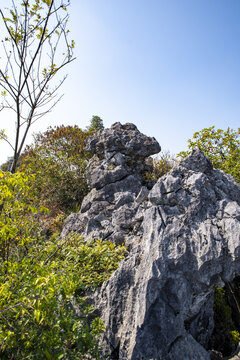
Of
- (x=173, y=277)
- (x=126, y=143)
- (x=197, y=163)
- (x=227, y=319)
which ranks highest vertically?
(x=126, y=143)

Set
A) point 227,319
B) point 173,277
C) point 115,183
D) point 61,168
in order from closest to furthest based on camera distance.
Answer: point 173,277
point 227,319
point 115,183
point 61,168

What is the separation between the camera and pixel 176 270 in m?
4.16

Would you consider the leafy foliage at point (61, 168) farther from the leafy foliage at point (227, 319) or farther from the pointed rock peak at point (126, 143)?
the leafy foliage at point (227, 319)

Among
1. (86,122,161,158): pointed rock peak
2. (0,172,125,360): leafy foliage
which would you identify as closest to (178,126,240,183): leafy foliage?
(86,122,161,158): pointed rock peak

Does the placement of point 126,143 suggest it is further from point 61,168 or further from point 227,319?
point 227,319

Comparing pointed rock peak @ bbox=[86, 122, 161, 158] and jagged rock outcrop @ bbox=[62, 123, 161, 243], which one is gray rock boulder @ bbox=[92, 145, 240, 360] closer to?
jagged rock outcrop @ bbox=[62, 123, 161, 243]

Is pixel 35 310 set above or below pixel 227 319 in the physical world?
below

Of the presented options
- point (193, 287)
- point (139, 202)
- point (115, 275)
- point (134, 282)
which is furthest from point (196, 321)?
point (139, 202)

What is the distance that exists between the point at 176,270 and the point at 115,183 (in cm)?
491

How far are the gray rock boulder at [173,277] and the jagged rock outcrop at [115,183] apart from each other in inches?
63.6

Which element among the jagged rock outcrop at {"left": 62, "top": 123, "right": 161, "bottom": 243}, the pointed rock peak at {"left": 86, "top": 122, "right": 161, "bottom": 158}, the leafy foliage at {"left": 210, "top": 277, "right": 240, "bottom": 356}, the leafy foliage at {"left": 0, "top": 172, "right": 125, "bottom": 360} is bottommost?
the leafy foliage at {"left": 0, "top": 172, "right": 125, "bottom": 360}

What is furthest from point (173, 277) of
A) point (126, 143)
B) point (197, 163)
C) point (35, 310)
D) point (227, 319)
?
point (126, 143)

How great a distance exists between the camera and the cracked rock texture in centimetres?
379

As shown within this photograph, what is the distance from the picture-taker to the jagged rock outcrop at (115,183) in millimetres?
6691
